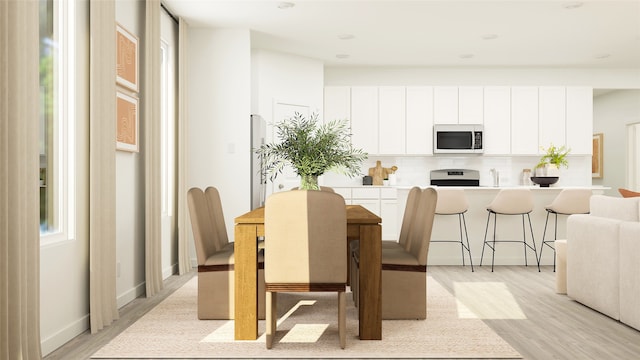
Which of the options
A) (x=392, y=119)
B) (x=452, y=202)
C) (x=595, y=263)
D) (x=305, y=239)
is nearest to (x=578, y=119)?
(x=392, y=119)

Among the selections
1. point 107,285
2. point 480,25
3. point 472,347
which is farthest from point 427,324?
point 480,25

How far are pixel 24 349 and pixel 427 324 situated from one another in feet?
7.94

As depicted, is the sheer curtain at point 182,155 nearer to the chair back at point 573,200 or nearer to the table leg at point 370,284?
the table leg at point 370,284

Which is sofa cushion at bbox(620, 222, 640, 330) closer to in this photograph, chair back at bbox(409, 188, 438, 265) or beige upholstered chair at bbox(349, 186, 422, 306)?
chair back at bbox(409, 188, 438, 265)

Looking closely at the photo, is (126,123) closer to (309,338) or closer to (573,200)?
(309,338)

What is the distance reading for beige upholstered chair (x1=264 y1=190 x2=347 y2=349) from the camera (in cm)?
292

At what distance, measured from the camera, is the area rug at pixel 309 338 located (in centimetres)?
291

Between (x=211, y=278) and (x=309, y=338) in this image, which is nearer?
(x=309, y=338)

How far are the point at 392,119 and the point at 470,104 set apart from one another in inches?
49.8

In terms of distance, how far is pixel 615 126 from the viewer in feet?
30.7

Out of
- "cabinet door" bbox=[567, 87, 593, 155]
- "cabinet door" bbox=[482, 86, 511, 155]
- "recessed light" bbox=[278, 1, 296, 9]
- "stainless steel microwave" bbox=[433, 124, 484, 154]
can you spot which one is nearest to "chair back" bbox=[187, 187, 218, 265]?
"recessed light" bbox=[278, 1, 296, 9]

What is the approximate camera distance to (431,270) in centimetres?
579

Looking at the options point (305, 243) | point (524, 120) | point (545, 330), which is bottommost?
point (545, 330)

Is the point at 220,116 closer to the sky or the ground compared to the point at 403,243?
closer to the sky
